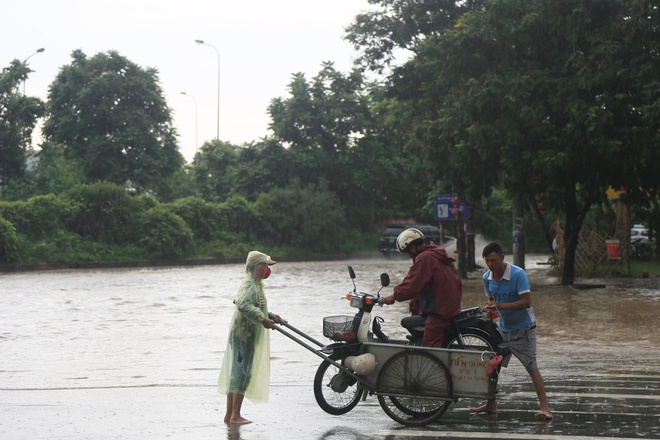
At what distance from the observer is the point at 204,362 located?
12.4 m

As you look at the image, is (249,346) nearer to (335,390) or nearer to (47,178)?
(335,390)

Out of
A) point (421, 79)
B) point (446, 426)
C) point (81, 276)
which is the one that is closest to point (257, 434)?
point (446, 426)

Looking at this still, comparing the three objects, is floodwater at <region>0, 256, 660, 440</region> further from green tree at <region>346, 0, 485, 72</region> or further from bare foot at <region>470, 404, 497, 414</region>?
green tree at <region>346, 0, 485, 72</region>

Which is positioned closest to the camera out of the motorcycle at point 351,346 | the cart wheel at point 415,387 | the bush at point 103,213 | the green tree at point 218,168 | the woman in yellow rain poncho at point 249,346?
the cart wheel at point 415,387

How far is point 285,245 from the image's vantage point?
53.5 meters

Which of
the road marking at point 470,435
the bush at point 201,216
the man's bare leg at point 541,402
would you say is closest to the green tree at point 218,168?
the bush at point 201,216

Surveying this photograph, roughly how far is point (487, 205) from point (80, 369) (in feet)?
102

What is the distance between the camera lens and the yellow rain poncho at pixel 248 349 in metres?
8.16

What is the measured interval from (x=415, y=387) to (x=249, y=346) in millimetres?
1476

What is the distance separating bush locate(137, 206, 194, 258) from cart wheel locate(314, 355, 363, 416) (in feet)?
123

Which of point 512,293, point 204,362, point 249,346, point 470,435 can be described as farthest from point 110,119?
point 470,435

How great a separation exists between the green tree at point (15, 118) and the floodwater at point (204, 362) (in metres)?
27.7

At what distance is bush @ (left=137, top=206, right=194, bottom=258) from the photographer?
45.5 m

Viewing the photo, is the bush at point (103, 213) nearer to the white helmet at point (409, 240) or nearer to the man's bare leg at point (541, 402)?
the white helmet at point (409, 240)
